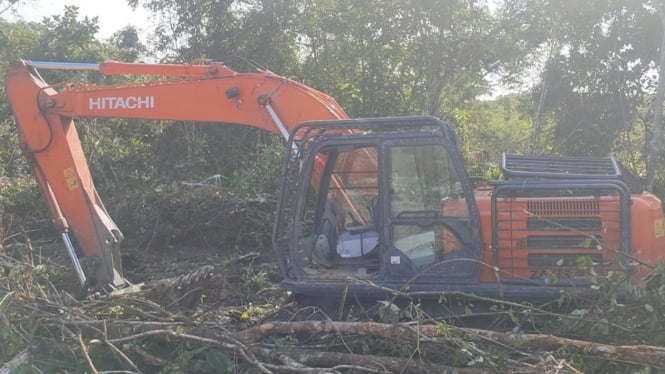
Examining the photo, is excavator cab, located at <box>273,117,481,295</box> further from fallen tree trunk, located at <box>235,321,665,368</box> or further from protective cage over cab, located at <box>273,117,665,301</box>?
fallen tree trunk, located at <box>235,321,665,368</box>

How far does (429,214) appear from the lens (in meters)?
5.25

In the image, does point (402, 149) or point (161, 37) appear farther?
point (161, 37)

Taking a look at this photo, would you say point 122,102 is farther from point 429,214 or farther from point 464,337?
point 464,337

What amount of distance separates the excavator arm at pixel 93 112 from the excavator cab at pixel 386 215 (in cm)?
115

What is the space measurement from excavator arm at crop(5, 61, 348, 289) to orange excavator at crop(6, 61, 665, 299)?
11.2 inches

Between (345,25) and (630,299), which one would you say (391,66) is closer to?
(345,25)

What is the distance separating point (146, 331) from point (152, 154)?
914 centimetres

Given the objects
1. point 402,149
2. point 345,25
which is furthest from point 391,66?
point 402,149

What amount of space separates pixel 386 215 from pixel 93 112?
11.2 ft

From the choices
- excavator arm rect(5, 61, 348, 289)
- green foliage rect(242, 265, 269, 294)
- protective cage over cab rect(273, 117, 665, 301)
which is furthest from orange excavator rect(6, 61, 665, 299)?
green foliage rect(242, 265, 269, 294)

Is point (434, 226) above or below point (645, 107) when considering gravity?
below

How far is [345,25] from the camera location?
15547 millimetres

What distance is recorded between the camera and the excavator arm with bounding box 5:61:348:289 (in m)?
6.72

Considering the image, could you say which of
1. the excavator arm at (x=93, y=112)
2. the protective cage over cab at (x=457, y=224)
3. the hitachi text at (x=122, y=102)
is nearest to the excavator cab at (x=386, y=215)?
the protective cage over cab at (x=457, y=224)
